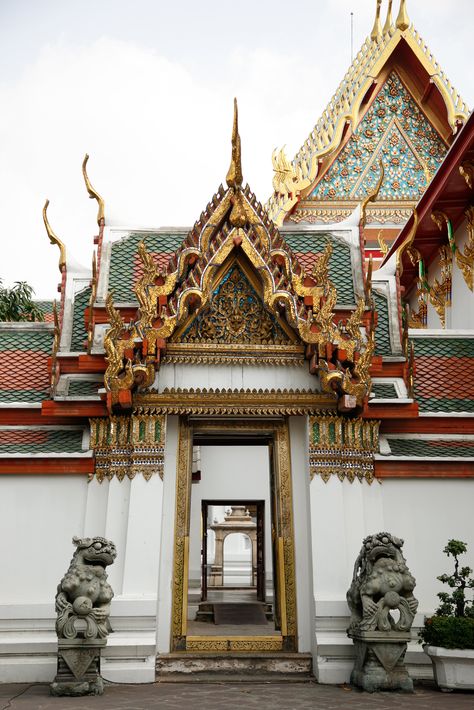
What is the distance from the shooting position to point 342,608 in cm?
637

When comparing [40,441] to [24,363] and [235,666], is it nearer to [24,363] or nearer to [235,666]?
[24,363]

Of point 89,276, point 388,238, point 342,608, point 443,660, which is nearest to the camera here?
point 443,660

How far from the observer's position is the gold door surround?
654 centimetres

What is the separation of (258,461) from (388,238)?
5509 mm

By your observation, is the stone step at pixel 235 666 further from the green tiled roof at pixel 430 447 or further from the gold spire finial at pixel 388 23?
the gold spire finial at pixel 388 23

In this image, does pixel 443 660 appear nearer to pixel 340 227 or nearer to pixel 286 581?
pixel 286 581

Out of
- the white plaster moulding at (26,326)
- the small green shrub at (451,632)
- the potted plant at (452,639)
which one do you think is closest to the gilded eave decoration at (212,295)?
the white plaster moulding at (26,326)

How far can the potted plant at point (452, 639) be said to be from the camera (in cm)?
592

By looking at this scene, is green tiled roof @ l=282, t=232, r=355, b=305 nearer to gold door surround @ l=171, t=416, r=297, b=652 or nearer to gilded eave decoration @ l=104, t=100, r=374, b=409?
gilded eave decoration @ l=104, t=100, r=374, b=409

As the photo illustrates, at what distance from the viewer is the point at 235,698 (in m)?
5.55

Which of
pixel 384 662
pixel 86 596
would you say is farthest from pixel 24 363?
pixel 384 662

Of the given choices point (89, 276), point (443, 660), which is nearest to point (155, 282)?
point (89, 276)

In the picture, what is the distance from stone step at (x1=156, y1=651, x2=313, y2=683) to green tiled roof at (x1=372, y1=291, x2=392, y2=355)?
2.85m

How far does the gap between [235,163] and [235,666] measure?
13.2 ft
